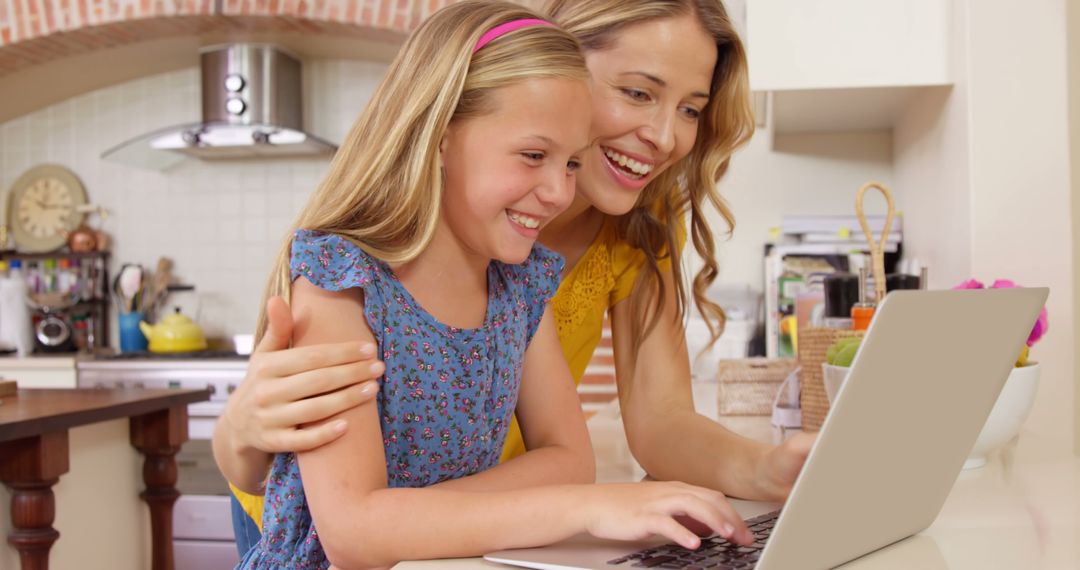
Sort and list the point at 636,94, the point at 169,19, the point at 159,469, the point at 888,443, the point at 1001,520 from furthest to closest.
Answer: the point at 169,19
the point at 159,469
the point at 636,94
the point at 1001,520
the point at 888,443

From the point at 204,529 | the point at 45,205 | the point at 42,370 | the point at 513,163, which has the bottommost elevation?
the point at 204,529

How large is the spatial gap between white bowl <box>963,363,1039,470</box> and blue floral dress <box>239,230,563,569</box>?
21.1 inches

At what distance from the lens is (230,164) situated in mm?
4828

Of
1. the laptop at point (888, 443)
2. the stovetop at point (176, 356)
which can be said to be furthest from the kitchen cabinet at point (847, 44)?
the stovetop at point (176, 356)

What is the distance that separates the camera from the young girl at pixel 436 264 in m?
0.85

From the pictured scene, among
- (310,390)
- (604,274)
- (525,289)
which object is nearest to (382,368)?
(310,390)

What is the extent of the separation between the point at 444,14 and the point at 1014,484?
754 mm

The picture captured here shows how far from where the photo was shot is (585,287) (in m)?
1.36

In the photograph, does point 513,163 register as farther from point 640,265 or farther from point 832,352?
point 832,352

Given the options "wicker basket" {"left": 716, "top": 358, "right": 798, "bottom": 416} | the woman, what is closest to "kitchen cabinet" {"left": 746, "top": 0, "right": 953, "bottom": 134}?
"wicker basket" {"left": 716, "top": 358, "right": 798, "bottom": 416}

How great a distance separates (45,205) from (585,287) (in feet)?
14.1

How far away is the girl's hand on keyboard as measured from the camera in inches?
27.0

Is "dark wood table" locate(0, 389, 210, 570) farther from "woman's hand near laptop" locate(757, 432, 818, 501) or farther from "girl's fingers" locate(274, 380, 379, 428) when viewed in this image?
"woman's hand near laptop" locate(757, 432, 818, 501)

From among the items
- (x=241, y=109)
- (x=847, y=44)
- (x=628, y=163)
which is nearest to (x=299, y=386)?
(x=628, y=163)
